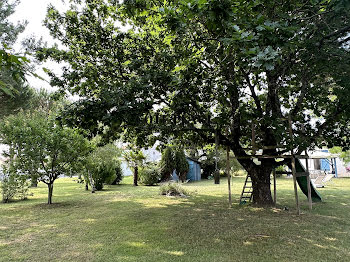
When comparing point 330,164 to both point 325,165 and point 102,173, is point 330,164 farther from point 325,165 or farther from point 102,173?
point 102,173

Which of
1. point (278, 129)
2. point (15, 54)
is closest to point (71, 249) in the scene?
point (15, 54)

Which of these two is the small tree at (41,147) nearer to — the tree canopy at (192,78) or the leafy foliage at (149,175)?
the tree canopy at (192,78)

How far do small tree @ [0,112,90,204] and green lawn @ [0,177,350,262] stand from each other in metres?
1.65

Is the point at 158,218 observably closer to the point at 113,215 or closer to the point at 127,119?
the point at 113,215

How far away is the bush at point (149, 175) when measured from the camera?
17.9 meters

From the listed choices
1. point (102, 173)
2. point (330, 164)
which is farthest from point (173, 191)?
point (330, 164)

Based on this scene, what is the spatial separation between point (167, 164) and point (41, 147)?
11114 mm

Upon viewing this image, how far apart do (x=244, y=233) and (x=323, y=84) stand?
5300 millimetres

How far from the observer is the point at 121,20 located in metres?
7.80

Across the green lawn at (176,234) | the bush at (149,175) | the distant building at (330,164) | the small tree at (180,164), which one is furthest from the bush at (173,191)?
the distant building at (330,164)

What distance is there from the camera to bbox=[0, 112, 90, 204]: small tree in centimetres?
885

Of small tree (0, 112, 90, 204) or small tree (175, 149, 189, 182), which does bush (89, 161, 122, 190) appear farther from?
small tree (175, 149, 189, 182)

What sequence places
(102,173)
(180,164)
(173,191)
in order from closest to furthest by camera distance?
(173,191)
(102,173)
(180,164)

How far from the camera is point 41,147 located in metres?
9.09
